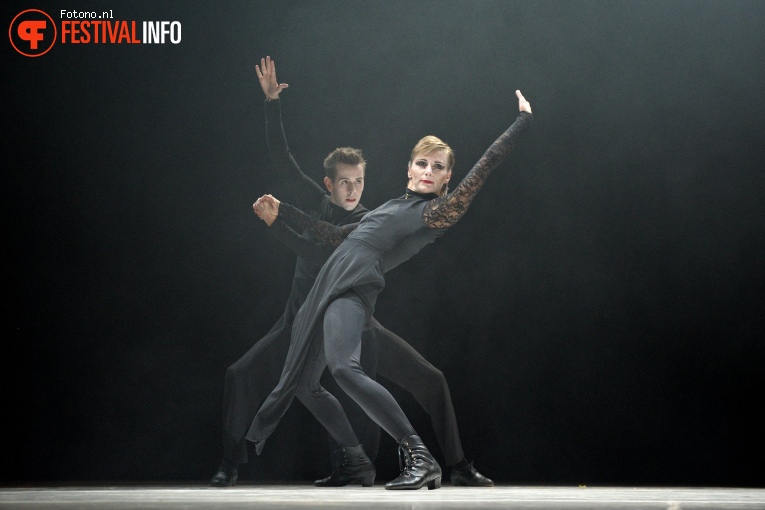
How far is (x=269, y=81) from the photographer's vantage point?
435 cm

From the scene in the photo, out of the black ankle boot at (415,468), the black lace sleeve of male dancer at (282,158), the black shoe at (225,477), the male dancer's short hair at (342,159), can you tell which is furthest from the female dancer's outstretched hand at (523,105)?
the black shoe at (225,477)

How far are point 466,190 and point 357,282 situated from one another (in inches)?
24.4

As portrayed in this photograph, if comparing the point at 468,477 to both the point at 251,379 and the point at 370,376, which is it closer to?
the point at 370,376

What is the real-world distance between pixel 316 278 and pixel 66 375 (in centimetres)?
136

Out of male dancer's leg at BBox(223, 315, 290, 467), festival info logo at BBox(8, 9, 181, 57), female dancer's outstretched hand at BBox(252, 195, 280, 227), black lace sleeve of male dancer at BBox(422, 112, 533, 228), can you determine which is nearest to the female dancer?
black lace sleeve of male dancer at BBox(422, 112, 533, 228)

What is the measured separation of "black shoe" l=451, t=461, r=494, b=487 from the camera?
3904 millimetres

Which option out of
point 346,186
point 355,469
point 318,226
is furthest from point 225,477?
point 346,186

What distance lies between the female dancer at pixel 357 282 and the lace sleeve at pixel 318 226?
0.26 ft

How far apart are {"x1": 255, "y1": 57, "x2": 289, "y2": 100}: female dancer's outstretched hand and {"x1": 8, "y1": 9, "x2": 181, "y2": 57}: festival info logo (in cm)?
50

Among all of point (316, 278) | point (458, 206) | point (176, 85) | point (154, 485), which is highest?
point (176, 85)

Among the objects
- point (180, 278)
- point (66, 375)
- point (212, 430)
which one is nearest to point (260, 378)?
point (212, 430)

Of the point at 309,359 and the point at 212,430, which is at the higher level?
the point at 309,359

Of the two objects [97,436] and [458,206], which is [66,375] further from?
[458,206]

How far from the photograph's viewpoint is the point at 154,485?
3910 millimetres
